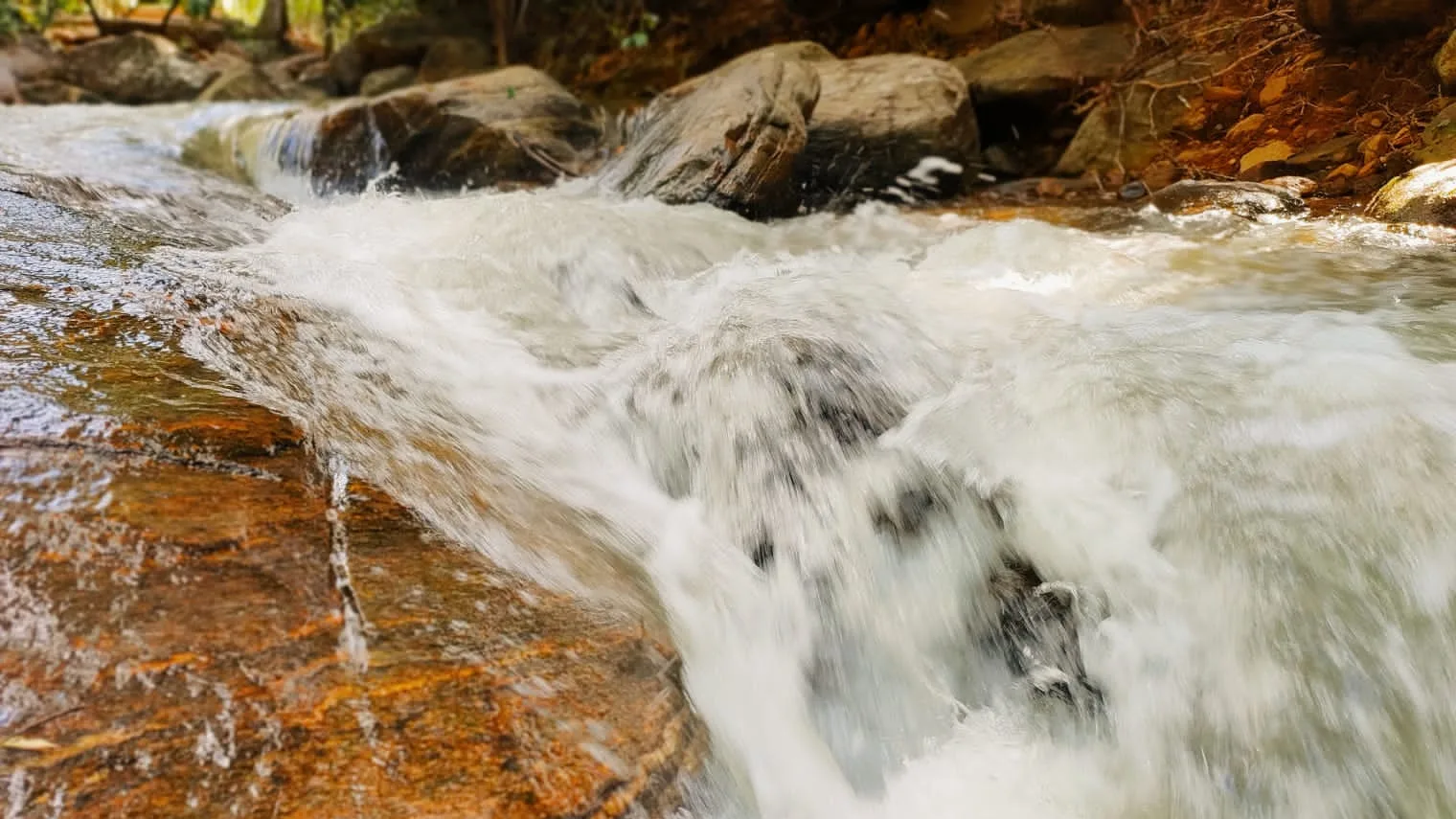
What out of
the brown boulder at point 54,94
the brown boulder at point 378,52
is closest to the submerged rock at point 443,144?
the brown boulder at point 378,52

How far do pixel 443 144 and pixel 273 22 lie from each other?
50.4 feet

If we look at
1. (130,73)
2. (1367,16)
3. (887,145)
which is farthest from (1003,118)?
(130,73)

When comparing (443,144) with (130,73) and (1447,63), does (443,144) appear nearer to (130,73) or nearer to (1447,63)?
(1447,63)

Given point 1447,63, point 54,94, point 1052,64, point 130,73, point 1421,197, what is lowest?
point 54,94

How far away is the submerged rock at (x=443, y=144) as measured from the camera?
25.6ft

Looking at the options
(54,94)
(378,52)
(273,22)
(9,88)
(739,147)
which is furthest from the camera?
(273,22)

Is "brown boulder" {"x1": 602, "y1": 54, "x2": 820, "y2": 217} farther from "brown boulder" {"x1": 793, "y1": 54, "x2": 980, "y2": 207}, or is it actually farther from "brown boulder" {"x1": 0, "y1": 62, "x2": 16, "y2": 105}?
"brown boulder" {"x1": 0, "y1": 62, "x2": 16, "y2": 105}

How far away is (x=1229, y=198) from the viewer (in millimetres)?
5102

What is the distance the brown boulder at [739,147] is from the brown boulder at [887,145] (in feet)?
0.92

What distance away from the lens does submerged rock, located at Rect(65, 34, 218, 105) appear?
14.1m

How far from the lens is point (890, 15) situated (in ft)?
36.0

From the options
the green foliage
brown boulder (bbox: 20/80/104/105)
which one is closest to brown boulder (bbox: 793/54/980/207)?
the green foliage

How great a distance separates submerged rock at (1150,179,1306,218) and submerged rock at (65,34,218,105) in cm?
1613

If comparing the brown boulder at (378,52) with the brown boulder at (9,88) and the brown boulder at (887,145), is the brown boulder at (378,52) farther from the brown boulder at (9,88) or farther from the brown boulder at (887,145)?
the brown boulder at (887,145)
